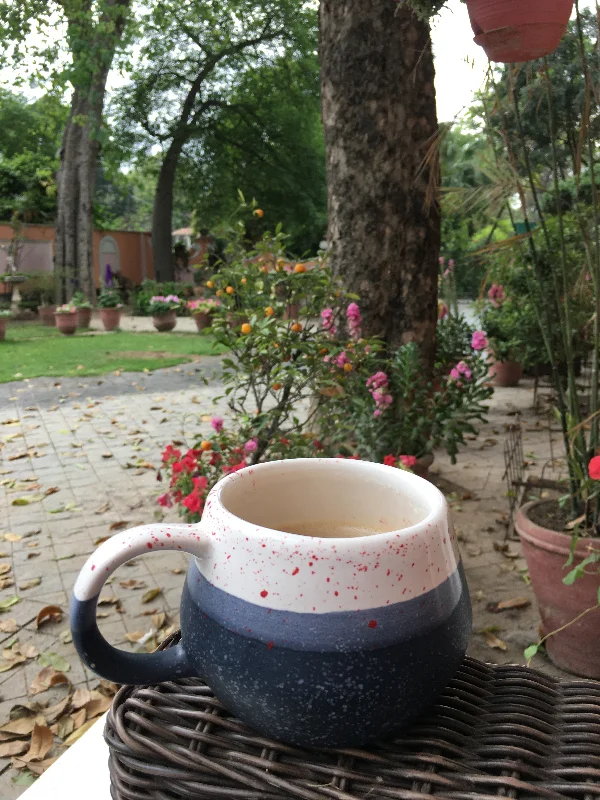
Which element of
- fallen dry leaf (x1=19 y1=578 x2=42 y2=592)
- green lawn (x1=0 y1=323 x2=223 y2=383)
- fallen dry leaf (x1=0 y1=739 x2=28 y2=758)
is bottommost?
fallen dry leaf (x1=0 y1=739 x2=28 y2=758)

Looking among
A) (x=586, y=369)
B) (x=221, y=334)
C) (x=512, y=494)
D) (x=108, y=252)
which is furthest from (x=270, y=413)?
(x=108, y=252)

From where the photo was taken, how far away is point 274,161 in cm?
2011

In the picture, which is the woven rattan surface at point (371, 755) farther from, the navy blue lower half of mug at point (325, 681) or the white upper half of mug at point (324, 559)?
the white upper half of mug at point (324, 559)

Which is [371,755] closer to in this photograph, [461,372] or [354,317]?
[354,317]

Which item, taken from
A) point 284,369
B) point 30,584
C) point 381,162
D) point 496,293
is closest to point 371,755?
point 284,369

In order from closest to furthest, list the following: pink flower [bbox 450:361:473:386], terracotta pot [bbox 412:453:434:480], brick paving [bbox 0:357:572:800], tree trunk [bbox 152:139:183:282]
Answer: brick paving [bbox 0:357:572:800] → pink flower [bbox 450:361:473:386] → terracotta pot [bbox 412:453:434:480] → tree trunk [bbox 152:139:183:282]

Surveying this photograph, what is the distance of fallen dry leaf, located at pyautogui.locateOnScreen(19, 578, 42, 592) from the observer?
9.60 feet

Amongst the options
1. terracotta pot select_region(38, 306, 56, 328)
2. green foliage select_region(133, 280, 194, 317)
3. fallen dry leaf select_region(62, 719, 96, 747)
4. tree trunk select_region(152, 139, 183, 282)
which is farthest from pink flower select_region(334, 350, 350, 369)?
tree trunk select_region(152, 139, 183, 282)

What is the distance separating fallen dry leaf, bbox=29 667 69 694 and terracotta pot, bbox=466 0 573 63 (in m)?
2.23

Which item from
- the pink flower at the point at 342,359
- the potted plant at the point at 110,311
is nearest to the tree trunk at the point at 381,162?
the pink flower at the point at 342,359

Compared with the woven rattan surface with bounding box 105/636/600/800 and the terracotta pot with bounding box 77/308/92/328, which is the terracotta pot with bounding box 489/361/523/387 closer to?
the woven rattan surface with bounding box 105/636/600/800

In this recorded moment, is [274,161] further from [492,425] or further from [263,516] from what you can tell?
[263,516]

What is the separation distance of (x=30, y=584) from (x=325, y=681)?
2797 millimetres

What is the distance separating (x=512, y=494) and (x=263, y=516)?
3.31 m
